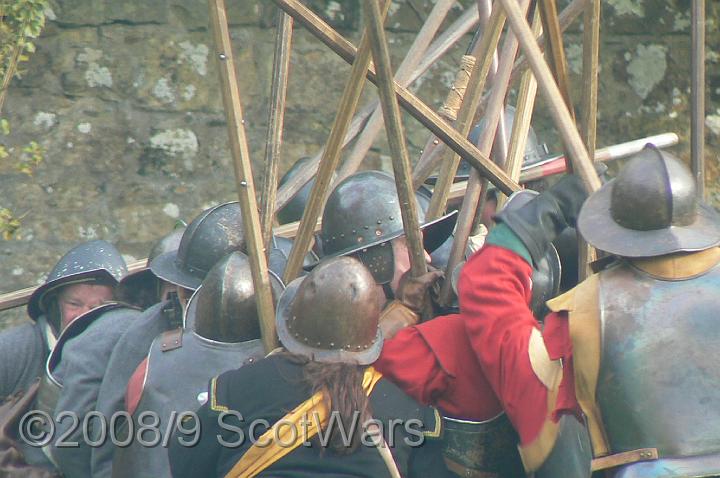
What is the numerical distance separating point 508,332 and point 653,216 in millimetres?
536

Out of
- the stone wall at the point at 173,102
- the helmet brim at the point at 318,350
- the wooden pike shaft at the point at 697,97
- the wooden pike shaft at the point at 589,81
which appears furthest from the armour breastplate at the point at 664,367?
the stone wall at the point at 173,102

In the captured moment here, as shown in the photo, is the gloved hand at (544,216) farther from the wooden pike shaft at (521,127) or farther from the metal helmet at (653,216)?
the wooden pike shaft at (521,127)

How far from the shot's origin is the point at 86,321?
17.6ft

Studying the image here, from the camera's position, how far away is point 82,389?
5.07 m

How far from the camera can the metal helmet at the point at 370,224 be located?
478 centimetres

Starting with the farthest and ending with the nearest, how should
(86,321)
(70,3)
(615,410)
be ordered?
(70,3)
(86,321)
(615,410)

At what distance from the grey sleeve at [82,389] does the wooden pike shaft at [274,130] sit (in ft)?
2.35

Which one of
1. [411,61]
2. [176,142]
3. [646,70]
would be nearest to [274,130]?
[411,61]

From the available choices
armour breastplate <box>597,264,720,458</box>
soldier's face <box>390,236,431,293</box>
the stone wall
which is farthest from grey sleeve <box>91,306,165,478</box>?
the stone wall

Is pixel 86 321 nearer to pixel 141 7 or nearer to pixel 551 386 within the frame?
pixel 551 386

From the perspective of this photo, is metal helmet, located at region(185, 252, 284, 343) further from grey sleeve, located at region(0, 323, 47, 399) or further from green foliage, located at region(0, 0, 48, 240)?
green foliage, located at region(0, 0, 48, 240)

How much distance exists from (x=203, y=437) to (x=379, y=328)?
0.59 m

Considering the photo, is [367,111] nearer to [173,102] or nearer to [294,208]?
[294,208]

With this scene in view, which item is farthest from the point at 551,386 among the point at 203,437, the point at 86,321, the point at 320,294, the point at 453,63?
the point at 453,63
